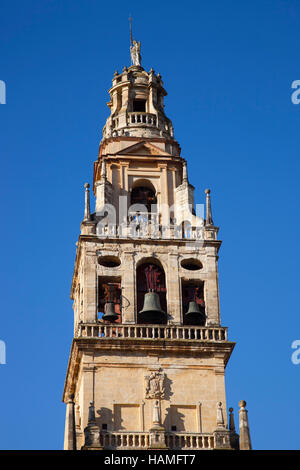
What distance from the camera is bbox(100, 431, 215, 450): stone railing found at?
4691 cm

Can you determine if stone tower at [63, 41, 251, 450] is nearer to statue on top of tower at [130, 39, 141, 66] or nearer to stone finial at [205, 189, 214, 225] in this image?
stone finial at [205, 189, 214, 225]

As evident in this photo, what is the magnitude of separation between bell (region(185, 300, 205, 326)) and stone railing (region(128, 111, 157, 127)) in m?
9.35

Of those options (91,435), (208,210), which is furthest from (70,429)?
(208,210)

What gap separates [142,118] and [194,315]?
1016cm

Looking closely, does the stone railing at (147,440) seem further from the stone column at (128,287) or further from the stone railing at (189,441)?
the stone column at (128,287)

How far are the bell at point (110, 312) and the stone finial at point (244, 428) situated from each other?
20.3 ft

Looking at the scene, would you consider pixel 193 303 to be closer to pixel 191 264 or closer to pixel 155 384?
pixel 191 264

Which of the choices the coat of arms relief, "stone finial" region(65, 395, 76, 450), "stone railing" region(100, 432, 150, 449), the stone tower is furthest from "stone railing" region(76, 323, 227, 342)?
"stone railing" region(100, 432, 150, 449)

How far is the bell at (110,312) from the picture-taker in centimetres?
5028

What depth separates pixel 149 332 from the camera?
49.8 meters

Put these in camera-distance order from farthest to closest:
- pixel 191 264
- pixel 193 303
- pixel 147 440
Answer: pixel 191 264 → pixel 193 303 → pixel 147 440

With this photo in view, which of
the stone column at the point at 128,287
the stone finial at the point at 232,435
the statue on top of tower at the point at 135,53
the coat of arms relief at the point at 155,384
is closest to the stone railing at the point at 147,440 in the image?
the stone finial at the point at 232,435
